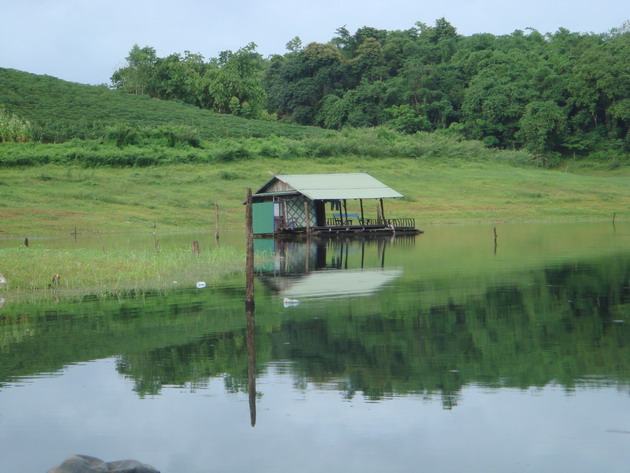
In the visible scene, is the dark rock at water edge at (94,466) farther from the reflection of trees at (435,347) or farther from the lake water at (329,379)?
the reflection of trees at (435,347)

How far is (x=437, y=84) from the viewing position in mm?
104938

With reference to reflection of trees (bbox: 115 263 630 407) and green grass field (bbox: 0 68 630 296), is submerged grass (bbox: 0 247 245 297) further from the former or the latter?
green grass field (bbox: 0 68 630 296)

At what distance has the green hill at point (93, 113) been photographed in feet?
271

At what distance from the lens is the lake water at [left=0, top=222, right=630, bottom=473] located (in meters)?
10.9

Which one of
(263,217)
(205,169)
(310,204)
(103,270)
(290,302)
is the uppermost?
(205,169)

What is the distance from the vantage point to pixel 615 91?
90.1 m

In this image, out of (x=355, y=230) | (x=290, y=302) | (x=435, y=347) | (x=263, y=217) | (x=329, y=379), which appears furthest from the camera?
(x=263, y=217)

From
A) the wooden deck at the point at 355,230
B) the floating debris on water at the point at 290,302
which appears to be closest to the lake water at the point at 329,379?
the floating debris on water at the point at 290,302

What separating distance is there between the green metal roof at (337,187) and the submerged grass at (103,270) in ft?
56.5

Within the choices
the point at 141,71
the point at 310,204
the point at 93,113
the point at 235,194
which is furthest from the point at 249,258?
the point at 141,71

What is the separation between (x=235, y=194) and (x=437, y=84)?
4871 centimetres

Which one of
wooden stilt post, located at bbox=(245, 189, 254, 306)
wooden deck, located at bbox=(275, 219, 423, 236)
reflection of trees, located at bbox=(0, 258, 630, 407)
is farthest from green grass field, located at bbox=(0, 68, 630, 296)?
wooden stilt post, located at bbox=(245, 189, 254, 306)

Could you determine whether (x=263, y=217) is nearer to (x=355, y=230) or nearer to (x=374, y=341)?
(x=355, y=230)

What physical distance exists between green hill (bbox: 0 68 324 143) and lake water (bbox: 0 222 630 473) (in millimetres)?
58530
